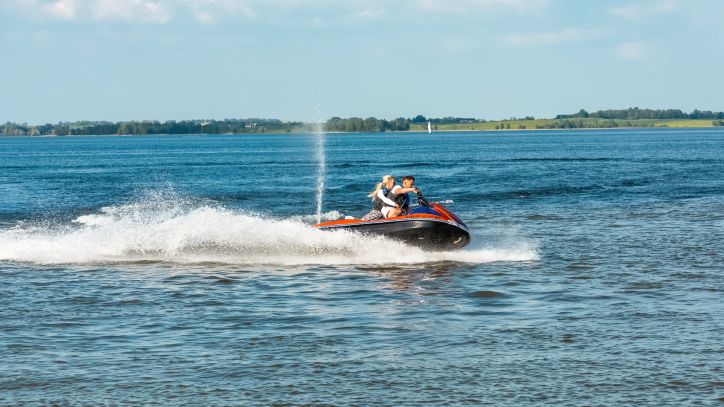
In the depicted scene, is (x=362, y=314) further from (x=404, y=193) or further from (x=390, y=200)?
(x=404, y=193)

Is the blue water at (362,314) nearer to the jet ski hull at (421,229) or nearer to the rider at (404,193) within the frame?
the jet ski hull at (421,229)

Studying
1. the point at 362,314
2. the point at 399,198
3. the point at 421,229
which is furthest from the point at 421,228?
the point at 362,314

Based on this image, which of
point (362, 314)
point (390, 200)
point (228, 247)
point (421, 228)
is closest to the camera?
point (362, 314)

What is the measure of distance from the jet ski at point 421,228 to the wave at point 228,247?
18 cm

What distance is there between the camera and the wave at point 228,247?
2064 cm

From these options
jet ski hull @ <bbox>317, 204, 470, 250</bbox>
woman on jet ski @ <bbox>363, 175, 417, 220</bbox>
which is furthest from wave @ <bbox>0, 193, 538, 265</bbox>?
A: woman on jet ski @ <bbox>363, 175, 417, 220</bbox>

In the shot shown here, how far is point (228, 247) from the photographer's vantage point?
2189cm

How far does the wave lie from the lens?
67.7ft

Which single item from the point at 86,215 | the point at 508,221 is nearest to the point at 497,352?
the point at 508,221

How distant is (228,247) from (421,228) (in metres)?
4.60

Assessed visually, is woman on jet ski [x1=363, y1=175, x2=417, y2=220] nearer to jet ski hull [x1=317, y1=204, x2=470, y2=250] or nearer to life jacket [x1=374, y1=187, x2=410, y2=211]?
life jacket [x1=374, y1=187, x2=410, y2=211]

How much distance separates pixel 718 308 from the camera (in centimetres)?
1457

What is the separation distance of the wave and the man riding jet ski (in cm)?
20

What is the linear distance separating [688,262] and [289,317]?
927 cm
